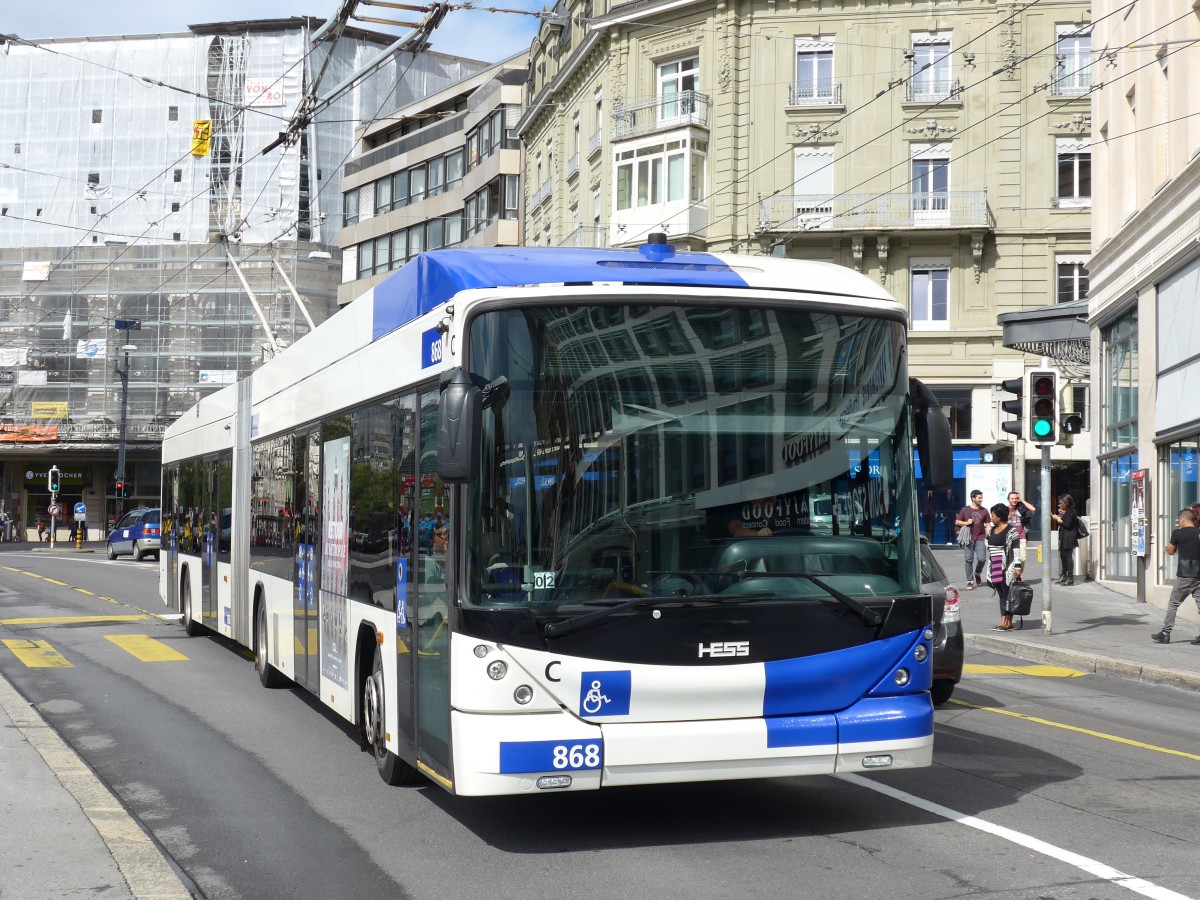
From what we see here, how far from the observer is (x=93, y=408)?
207ft

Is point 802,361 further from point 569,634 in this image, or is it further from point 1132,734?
point 1132,734

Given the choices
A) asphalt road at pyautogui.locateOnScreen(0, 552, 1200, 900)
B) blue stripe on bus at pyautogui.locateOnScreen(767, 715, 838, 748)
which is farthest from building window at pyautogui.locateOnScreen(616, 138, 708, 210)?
blue stripe on bus at pyautogui.locateOnScreen(767, 715, 838, 748)

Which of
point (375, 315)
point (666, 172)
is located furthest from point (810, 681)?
point (666, 172)

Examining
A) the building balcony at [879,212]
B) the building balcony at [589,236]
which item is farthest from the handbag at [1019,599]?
the building balcony at [589,236]

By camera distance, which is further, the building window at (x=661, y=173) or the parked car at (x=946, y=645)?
the building window at (x=661, y=173)

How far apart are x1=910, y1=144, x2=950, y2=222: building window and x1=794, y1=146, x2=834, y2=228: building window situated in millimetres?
2254

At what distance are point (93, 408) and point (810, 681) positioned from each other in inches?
2374

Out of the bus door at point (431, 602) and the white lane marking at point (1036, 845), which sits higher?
the bus door at point (431, 602)

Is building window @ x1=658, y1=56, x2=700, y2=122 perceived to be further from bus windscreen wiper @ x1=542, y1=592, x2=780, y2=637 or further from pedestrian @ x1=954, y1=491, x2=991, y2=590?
bus windscreen wiper @ x1=542, y1=592, x2=780, y2=637

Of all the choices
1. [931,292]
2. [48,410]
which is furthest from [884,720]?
[48,410]

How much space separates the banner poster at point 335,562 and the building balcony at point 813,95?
33.6 metres

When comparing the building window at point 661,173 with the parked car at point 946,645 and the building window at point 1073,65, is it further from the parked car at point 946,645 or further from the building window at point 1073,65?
the parked car at point 946,645

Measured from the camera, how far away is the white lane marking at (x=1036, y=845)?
19.5 feet

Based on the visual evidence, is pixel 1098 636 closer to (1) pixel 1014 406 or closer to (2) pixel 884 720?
(1) pixel 1014 406
